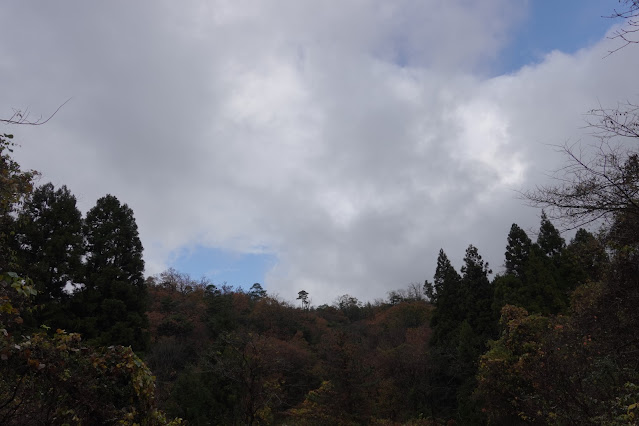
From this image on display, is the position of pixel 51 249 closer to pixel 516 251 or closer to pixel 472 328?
pixel 472 328

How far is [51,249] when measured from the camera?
20406 millimetres

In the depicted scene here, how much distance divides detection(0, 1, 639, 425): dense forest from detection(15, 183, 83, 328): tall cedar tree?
0.07m

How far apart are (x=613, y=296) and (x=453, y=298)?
71.7 feet

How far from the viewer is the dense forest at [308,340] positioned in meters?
4.57

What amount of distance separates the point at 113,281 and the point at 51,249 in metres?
3.29

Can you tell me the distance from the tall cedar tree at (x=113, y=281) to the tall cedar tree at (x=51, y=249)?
0.91 m

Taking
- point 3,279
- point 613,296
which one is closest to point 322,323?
point 613,296

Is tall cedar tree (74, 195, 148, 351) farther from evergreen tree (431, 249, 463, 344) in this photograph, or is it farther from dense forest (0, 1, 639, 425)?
evergreen tree (431, 249, 463, 344)

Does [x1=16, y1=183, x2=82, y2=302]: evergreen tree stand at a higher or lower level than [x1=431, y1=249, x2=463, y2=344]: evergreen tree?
higher

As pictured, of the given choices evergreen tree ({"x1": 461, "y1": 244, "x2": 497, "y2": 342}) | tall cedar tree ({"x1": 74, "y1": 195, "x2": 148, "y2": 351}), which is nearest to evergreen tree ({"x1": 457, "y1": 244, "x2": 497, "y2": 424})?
evergreen tree ({"x1": 461, "y1": 244, "x2": 497, "y2": 342})

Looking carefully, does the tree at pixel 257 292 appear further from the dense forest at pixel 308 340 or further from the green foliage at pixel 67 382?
the green foliage at pixel 67 382

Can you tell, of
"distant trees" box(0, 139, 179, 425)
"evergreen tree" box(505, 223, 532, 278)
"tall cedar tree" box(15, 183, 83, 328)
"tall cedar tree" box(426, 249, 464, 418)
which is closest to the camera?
"distant trees" box(0, 139, 179, 425)

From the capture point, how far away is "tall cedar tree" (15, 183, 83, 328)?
19841 millimetres

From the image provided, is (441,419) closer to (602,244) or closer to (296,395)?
(296,395)
